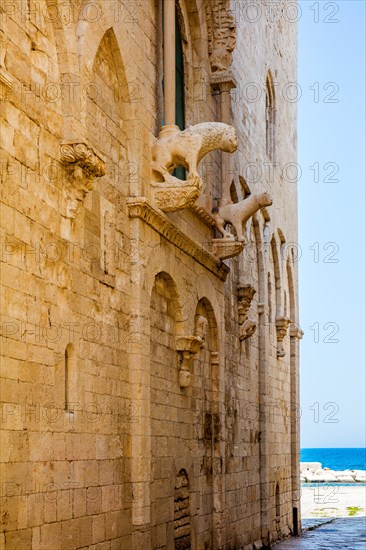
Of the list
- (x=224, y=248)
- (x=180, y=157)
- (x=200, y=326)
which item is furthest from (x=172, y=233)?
(x=224, y=248)

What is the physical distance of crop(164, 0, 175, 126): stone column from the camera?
14.7 meters

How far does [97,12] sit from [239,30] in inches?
357

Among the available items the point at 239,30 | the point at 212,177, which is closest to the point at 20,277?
the point at 212,177

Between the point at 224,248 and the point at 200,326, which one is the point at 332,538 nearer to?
the point at 224,248

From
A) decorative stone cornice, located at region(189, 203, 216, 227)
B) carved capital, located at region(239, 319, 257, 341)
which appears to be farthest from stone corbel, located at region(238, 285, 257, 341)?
decorative stone cornice, located at region(189, 203, 216, 227)

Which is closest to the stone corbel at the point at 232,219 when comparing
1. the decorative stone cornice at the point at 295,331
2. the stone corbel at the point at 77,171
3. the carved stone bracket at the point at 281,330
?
the stone corbel at the point at 77,171

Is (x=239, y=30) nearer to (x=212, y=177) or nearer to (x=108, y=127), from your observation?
(x=212, y=177)

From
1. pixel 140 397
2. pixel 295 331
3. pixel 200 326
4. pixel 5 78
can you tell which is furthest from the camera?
pixel 295 331

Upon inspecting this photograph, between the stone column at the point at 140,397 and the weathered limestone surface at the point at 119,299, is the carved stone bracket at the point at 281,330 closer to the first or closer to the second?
the weathered limestone surface at the point at 119,299

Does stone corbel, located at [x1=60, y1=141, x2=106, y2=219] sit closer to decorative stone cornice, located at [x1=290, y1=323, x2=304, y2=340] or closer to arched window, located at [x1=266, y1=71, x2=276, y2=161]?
arched window, located at [x1=266, y1=71, x2=276, y2=161]

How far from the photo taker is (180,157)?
14.2 metres

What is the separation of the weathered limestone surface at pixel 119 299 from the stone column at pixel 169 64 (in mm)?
165

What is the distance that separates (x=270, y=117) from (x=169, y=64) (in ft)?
36.8

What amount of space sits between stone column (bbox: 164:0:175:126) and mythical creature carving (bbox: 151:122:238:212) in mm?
433
